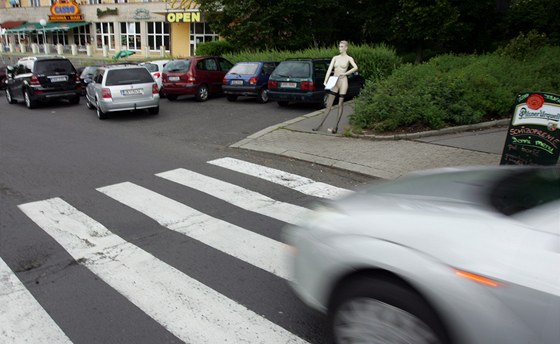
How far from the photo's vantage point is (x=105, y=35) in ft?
164

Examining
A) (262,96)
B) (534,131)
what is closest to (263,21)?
(262,96)

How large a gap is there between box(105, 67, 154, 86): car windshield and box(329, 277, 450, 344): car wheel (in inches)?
497

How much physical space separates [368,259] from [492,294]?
25.6 inches

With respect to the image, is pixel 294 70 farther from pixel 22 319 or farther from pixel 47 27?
pixel 47 27

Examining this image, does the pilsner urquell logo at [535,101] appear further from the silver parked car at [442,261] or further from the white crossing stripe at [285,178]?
the silver parked car at [442,261]

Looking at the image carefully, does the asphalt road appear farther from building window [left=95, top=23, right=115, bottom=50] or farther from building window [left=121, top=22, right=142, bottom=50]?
building window [left=95, top=23, right=115, bottom=50]

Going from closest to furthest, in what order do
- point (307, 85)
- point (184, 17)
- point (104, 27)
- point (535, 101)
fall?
point (535, 101), point (307, 85), point (184, 17), point (104, 27)

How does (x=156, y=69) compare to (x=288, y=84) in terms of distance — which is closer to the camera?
(x=288, y=84)

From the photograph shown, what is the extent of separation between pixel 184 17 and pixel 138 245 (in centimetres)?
3661

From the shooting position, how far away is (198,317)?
3.52 meters

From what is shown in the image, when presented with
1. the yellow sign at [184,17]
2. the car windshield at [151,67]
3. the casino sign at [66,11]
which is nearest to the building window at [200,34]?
the yellow sign at [184,17]

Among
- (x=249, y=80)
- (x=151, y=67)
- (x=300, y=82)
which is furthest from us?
(x=151, y=67)

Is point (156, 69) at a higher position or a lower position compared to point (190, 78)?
higher

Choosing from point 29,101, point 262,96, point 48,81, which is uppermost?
point 48,81
